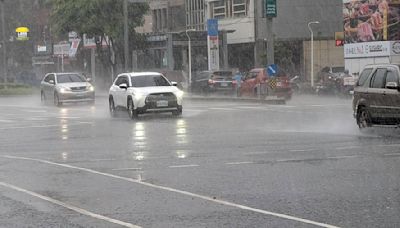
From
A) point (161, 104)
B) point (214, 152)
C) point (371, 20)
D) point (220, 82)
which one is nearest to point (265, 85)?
point (220, 82)

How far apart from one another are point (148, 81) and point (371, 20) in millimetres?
23817

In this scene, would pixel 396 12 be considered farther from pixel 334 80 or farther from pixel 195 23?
pixel 195 23

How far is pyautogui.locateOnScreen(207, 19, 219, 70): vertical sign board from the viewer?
44688 mm

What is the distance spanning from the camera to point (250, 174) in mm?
10984

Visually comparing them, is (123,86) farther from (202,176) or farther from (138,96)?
(202,176)

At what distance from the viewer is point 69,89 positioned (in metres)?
33.3

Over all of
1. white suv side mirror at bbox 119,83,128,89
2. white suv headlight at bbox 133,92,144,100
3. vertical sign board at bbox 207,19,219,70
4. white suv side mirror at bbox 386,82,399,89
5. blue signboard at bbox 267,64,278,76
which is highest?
vertical sign board at bbox 207,19,219,70

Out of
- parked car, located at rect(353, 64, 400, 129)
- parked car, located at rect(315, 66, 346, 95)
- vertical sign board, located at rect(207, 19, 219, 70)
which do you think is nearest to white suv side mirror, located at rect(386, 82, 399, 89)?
parked car, located at rect(353, 64, 400, 129)

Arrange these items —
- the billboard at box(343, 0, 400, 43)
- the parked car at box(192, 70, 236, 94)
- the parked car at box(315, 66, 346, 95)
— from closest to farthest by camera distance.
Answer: the parked car at box(315, 66, 346, 95)
the parked car at box(192, 70, 236, 94)
the billboard at box(343, 0, 400, 43)

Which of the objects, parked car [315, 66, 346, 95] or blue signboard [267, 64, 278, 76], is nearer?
blue signboard [267, 64, 278, 76]

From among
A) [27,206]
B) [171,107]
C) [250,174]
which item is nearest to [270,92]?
[171,107]

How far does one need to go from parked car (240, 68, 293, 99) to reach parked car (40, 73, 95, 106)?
780 centimetres

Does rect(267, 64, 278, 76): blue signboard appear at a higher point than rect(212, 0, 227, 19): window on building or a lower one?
lower

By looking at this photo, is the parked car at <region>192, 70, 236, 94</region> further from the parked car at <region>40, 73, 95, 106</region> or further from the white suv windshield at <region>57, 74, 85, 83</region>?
the white suv windshield at <region>57, 74, 85, 83</region>
